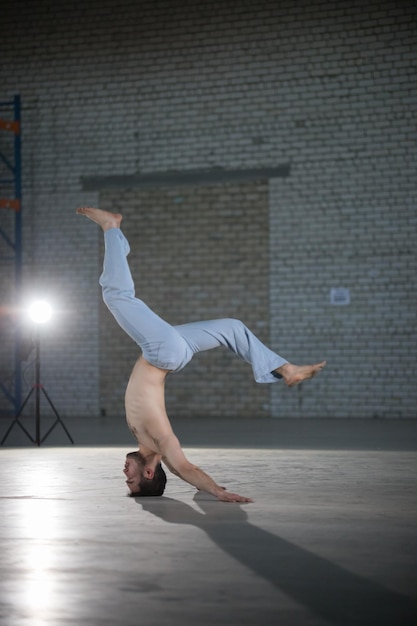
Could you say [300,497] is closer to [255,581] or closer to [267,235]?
[255,581]

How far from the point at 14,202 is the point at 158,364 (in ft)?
33.2

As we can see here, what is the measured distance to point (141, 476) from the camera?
6449mm

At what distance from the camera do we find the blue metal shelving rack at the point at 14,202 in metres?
15.9

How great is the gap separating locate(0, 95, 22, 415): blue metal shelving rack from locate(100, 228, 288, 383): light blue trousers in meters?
9.47

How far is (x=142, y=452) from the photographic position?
6.38 metres

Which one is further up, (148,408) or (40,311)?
(40,311)

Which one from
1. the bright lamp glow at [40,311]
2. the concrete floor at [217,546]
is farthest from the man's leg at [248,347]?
the bright lamp glow at [40,311]

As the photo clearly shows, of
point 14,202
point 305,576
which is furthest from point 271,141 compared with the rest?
point 305,576

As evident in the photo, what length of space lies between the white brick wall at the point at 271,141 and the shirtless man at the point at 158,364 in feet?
27.4

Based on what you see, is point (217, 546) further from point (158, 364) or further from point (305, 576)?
point (158, 364)

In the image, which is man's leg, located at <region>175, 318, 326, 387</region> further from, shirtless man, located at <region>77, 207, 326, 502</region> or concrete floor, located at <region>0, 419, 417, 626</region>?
concrete floor, located at <region>0, 419, 417, 626</region>

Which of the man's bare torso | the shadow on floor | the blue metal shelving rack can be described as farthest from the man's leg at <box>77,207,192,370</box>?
the blue metal shelving rack

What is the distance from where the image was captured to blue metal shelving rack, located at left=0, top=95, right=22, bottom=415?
52.2ft

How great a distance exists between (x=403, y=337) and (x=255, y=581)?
1072cm
